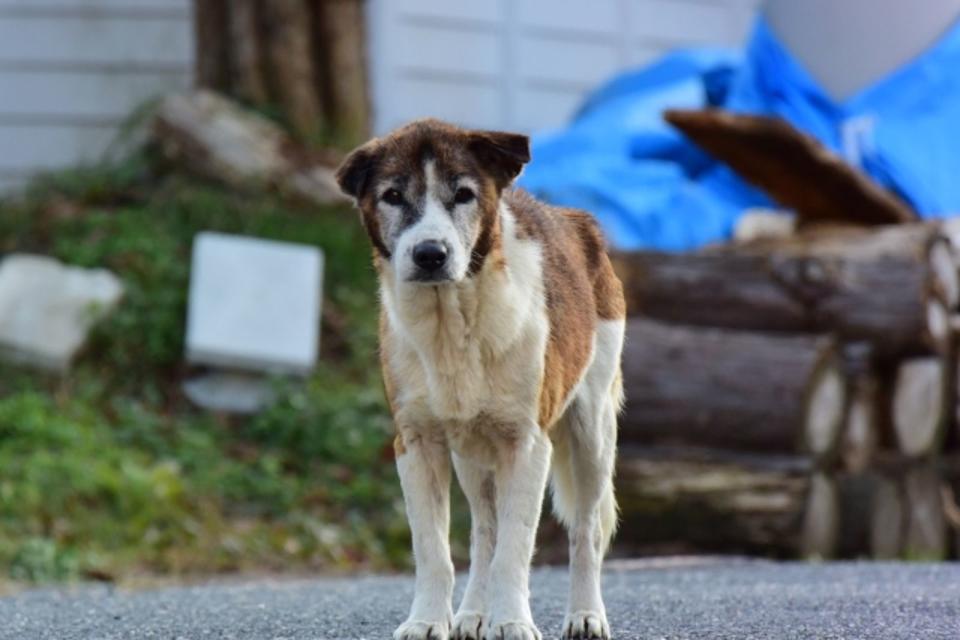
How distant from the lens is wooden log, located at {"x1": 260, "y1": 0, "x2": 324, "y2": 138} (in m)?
11.9

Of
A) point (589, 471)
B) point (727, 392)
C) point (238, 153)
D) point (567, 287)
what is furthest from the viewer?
point (238, 153)

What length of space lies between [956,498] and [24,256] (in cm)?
582

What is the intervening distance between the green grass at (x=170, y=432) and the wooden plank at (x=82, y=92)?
3.17 ft

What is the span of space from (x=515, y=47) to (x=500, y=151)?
9.90m

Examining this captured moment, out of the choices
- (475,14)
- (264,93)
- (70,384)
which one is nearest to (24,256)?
(70,384)

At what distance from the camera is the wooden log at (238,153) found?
11609 mm

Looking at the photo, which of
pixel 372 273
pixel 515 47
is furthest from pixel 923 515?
pixel 515 47

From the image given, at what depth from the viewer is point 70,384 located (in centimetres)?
1016

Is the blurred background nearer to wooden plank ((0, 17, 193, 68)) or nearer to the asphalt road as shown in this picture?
wooden plank ((0, 17, 193, 68))

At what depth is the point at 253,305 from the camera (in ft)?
34.3

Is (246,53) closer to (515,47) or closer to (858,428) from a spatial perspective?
(515,47)

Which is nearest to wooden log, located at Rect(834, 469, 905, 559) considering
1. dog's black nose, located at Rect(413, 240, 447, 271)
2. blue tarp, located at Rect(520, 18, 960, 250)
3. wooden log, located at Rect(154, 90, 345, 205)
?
blue tarp, located at Rect(520, 18, 960, 250)

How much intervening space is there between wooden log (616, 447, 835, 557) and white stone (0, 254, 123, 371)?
3.62 metres

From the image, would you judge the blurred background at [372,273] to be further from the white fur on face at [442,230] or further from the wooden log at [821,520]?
the white fur on face at [442,230]
